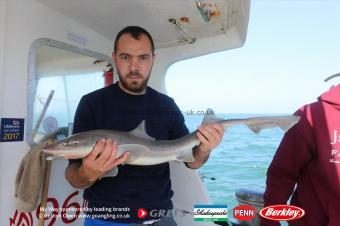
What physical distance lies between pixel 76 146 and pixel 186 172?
1780 millimetres

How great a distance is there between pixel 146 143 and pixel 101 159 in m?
0.28

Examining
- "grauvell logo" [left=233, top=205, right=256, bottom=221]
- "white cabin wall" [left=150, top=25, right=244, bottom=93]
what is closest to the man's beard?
"grauvell logo" [left=233, top=205, right=256, bottom=221]

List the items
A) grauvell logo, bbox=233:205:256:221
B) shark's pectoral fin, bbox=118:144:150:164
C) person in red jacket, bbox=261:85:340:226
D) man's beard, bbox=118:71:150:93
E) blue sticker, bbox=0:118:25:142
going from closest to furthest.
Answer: person in red jacket, bbox=261:85:340:226
shark's pectoral fin, bbox=118:144:150:164
man's beard, bbox=118:71:150:93
blue sticker, bbox=0:118:25:142
grauvell logo, bbox=233:205:256:221

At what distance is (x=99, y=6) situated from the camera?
107 inches

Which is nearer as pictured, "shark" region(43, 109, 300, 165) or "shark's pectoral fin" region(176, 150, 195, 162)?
"shark" region(43, 109, 300, 165)

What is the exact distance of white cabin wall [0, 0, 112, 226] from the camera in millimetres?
2301

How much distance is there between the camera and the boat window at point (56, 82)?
2.55 metres

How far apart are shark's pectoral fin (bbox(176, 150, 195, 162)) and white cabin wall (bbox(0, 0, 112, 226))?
3.80ft

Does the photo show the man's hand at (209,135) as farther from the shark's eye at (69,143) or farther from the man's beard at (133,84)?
the shark's eye at (69,143)

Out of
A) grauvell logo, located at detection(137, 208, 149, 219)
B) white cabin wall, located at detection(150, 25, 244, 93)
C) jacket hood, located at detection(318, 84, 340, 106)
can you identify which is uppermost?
white cabin wall, located at detection(150, 25, 244, 93)

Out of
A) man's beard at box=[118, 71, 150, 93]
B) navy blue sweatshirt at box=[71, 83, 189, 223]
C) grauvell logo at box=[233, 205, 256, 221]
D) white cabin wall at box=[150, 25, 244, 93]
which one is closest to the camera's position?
navy blue sweatshirt at box=[71, 83, 189, 223]

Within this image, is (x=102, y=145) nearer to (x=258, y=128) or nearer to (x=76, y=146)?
(x=76, y=146)

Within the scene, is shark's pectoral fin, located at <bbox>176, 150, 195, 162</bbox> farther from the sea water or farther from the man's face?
the man's face

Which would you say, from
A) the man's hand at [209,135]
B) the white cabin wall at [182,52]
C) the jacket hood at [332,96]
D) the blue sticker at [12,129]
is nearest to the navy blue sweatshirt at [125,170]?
the man's hand at [209,135]
